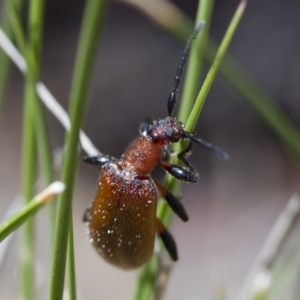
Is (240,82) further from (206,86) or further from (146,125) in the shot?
(146,125)

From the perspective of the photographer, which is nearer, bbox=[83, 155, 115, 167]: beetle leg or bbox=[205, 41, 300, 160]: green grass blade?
bbox=[205, 41, 300, 160]: green grass blade

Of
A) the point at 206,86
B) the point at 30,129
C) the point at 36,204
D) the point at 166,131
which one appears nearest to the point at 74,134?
the point at 36,204

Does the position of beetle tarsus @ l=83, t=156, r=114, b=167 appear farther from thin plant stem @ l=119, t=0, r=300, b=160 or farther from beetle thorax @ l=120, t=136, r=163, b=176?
thin plant stem @ l=119, t=0, r=300, b=160

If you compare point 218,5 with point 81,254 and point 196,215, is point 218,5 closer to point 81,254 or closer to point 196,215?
point 196,215

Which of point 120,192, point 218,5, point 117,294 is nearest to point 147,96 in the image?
point 218,5

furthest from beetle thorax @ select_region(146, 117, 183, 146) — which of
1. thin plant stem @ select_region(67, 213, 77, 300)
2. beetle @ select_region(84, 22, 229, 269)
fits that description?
thin plant stem @ select_region(67, 213, 77, 300)

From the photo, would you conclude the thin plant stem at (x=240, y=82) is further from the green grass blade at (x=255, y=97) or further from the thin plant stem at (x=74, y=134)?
the thin plant stem at (x=74, y=134)
